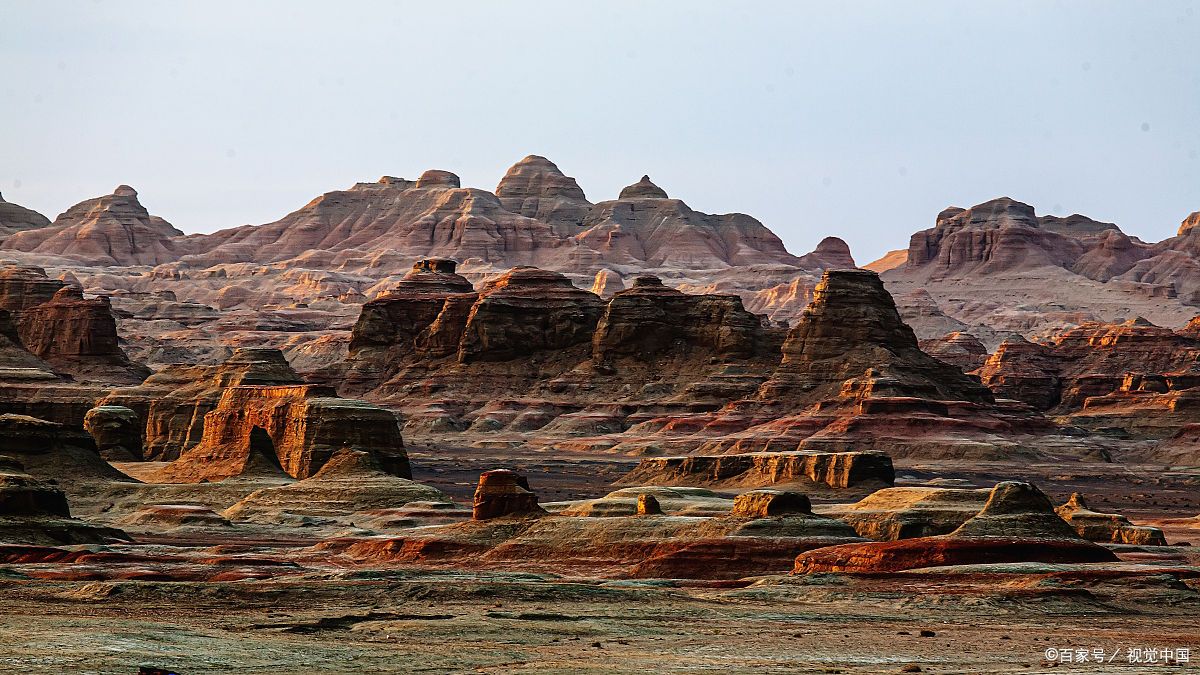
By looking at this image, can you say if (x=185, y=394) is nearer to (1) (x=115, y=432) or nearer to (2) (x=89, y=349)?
(1) (x=115, y=432)

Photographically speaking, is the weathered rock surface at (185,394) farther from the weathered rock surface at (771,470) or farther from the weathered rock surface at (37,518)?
the weathered rock surface at (37,518)

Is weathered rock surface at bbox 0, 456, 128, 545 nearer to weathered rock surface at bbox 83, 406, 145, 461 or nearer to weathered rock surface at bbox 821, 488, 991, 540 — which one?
weathered rock surface at bbox 821, 488, 991, 540

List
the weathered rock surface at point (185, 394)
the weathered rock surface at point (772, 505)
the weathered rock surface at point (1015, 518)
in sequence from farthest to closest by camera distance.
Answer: the weathered rock surface at point (185, 394)
the weathered rock surface at point (772, 505)
the weathered rock surface at point (1015, 518)

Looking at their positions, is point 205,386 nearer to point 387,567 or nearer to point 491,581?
point 387,567

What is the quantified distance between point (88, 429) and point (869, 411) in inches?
2745

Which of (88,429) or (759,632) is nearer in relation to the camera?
(759,632)

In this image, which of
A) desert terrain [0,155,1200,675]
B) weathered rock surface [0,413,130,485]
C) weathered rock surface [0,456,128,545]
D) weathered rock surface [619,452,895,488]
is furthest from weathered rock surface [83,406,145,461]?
weathered rock surface [0,456,128,545]

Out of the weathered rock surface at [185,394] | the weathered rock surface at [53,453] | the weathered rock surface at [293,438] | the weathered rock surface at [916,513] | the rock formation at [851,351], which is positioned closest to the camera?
the weathered rock surface at [916,513]

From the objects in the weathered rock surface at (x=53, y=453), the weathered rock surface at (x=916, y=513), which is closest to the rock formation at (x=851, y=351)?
the weathered rock surface at (x=53, y=453)

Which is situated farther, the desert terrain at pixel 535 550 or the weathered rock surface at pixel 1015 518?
the weathered rock surface at pixel 1015 518

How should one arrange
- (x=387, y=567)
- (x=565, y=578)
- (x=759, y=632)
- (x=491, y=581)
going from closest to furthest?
(x=759, y=632) < (x=491, y=581) < (x=565, y=578) < (x=387, y=567)

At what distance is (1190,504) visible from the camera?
4953 inches

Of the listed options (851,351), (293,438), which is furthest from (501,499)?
(851,351)

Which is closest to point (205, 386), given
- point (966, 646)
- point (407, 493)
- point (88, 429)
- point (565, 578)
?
point (88, 429)
